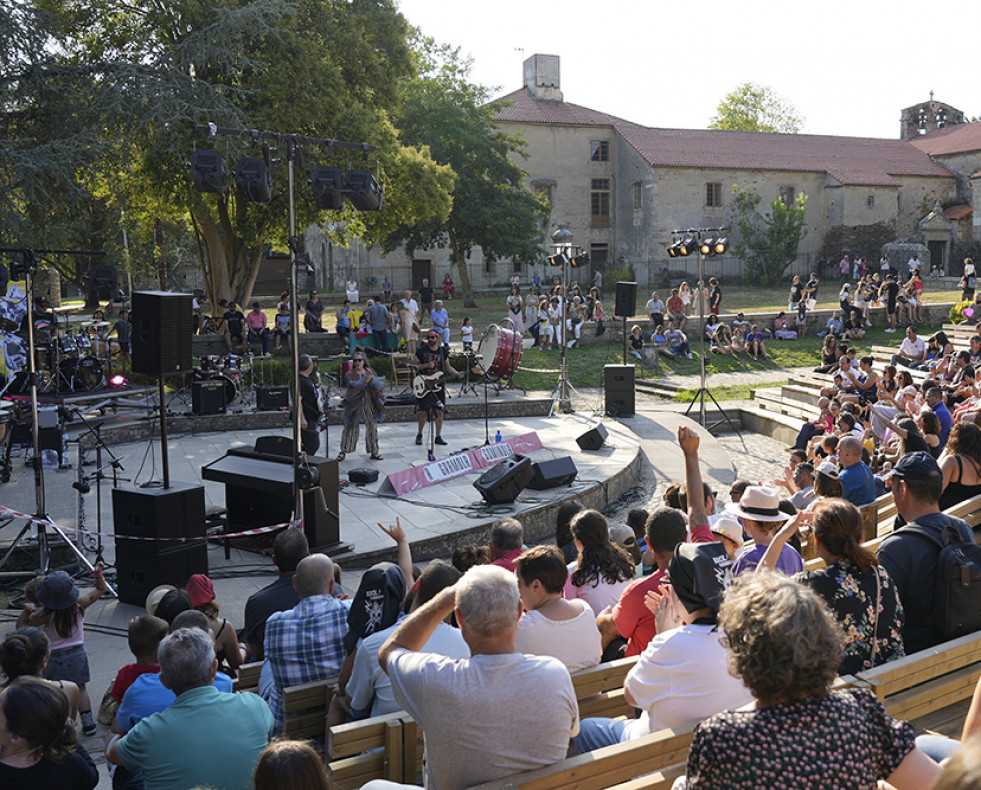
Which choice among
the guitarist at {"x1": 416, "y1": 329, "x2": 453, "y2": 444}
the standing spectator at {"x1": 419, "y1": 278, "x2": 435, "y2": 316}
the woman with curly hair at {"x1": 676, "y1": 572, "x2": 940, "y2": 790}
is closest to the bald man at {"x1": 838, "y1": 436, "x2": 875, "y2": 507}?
the woman with curly hair at {"x1": 676, "y1": 572, "x2": 940, "y2": 790}

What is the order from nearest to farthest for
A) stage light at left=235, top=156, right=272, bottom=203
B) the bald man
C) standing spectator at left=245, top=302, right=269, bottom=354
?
the bald man < stage light at left=235, top=156, right=272, bottom=203 < standing spectator at left=245, top=302, right=269, bottom=354

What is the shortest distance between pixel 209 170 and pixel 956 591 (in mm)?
8068

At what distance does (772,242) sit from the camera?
42000 mm

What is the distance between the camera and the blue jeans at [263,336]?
21.3 meters

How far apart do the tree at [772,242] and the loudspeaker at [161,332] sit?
37342 mm

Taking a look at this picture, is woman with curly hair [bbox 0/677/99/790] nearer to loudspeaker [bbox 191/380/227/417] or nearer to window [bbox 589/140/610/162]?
loudspeaker [bbox 191/380/227/417]

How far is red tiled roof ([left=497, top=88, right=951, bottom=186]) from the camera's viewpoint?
4469cm

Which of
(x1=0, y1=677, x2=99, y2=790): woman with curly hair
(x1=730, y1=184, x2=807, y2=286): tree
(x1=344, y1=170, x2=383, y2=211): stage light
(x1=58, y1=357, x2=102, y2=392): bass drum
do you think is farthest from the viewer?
(x1=730, y1=184, x2=807, y2=286): tree

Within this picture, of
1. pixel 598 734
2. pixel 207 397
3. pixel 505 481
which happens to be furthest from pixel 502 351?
pixel 598 734

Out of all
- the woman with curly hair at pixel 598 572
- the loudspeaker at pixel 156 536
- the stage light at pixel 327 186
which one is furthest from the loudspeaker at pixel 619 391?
the woman with curly hair at pixel 598 572

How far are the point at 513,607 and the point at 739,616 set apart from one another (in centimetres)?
83

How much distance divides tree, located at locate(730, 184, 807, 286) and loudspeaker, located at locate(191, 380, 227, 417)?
3150cm

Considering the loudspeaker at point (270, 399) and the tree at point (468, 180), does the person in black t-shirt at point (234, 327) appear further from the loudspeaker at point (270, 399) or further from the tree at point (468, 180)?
the tree at point (468, 180)

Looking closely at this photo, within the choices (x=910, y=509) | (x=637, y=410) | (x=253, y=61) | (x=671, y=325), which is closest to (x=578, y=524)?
(x=910, y=509)
